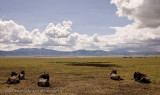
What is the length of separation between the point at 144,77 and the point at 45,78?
14281mm

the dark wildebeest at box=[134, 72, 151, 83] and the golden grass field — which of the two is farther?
the dark wildebeest at box=[134, 72, 151, 83]

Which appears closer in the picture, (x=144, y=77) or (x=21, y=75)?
(x=144, y=77)

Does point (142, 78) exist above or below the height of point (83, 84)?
above

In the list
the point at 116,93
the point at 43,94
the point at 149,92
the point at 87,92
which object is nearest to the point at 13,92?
the point at 43,94

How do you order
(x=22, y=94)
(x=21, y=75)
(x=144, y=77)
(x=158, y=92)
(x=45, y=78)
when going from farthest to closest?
(x=21, y=75)
(x=144, y=77)
(x=45, y=78)
(x=158, y=92)
(x=22, y=94)

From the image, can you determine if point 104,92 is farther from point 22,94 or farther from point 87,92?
point 22,94

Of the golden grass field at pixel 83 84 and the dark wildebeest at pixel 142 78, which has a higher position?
the dark wildebeest at pixel 142 78

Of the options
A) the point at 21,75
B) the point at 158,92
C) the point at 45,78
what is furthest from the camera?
the point at 21,75

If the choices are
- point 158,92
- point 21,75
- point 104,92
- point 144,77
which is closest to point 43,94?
point 104,92

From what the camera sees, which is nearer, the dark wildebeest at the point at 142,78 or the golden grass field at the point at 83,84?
the golden grass field at the point at 83,84

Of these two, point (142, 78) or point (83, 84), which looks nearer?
point (83, 84)

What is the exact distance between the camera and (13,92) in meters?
17.8

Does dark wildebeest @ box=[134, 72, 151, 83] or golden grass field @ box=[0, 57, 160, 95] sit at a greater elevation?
dark wildebeest @ box=[134, 72, 151, 83]

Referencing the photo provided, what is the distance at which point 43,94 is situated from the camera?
56.4 feet
